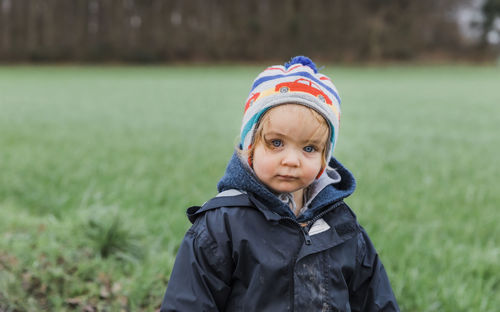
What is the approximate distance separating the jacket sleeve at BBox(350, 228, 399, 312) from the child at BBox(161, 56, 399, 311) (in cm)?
5

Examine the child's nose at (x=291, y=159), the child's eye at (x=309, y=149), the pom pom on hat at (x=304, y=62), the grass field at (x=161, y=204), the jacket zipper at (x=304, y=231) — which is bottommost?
the grass field at (x=161, y=204)

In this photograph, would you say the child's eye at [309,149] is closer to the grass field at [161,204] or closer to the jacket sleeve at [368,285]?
the jacket sleeve at [368,285]

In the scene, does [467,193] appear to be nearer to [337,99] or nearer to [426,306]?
[426,306]

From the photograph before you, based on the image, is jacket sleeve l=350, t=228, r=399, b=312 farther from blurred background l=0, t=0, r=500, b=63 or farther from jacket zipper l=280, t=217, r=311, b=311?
blurred background l=0, t=0, r=500, b=63

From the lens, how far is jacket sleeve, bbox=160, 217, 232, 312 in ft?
5.30

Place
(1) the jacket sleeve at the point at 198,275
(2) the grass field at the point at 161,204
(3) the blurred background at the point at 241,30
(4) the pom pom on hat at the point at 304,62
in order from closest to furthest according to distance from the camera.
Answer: (1) the jacket sleeve at the point at 198,275
(4) the pom pom on hat at the point at 304,62
(2) the grass field at the point at 161,204
(3) the blurred background at the point at 241,30

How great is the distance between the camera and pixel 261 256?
64.3 inches

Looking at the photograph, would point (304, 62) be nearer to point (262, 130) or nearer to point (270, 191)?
point (262, 130)

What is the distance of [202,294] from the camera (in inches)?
64.3

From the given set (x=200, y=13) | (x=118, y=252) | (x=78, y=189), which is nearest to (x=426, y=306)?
(x=118, y=252)

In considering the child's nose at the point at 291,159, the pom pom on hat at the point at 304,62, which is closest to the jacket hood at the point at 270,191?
the child's nose at the point at 291,159

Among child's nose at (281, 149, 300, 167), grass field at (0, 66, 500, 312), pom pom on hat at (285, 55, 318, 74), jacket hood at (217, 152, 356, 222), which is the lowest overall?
grass field at (0, 66, 500, 312)

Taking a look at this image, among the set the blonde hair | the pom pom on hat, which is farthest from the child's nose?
the pom pom on hat

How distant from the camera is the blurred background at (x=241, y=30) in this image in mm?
32438
